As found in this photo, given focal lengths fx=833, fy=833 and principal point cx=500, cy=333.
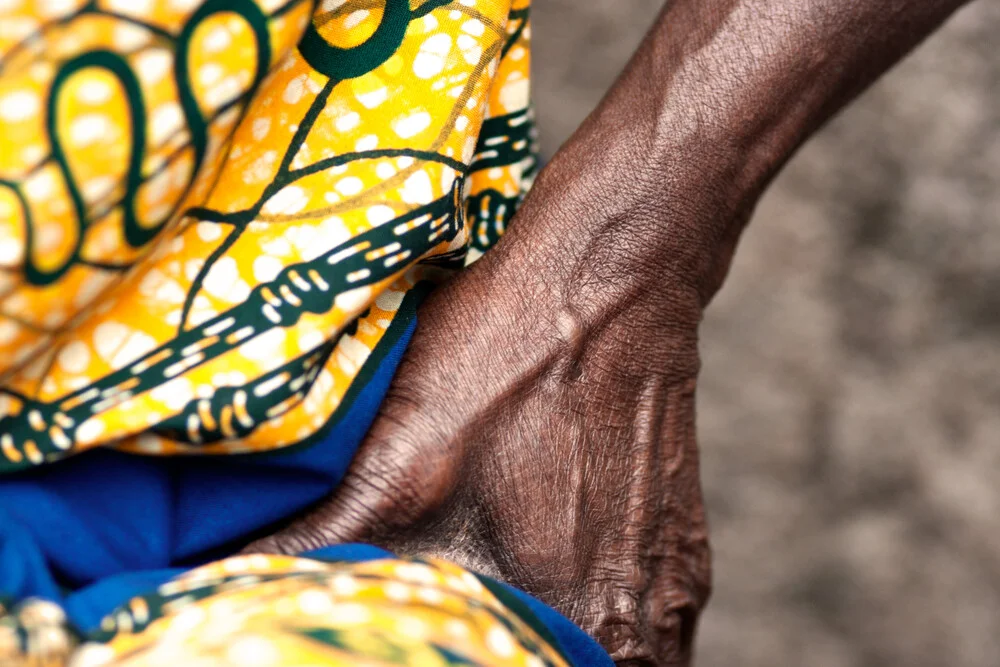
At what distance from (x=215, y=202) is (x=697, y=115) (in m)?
0.32

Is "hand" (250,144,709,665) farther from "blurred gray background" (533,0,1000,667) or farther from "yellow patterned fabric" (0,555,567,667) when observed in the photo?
"blurred gray background" (533,0,1000,667)

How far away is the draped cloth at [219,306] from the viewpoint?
0.34 metres

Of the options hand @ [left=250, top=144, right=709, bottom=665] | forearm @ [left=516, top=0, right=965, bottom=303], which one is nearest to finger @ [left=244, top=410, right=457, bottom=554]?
hand @ [left=250, top=144, right=709, bottom=665]

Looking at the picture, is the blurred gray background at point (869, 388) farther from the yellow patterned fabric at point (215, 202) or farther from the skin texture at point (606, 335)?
the yellow patterned fabric at point (215, 202)

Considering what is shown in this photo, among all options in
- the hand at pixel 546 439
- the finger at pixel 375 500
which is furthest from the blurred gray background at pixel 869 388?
the finger at pixel 375 500

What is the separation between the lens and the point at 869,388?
136cm

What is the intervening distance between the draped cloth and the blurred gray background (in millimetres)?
944

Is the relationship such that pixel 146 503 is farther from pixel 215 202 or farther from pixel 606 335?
pixel 606 335

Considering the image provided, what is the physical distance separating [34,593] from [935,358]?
1333 millimetres

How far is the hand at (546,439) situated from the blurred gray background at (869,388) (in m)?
0.77

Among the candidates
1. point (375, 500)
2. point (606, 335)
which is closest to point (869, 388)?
point (606, 335)

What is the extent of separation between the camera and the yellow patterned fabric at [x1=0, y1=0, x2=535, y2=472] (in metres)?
0.34

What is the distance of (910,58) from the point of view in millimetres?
1398

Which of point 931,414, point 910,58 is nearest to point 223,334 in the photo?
point 931,414
